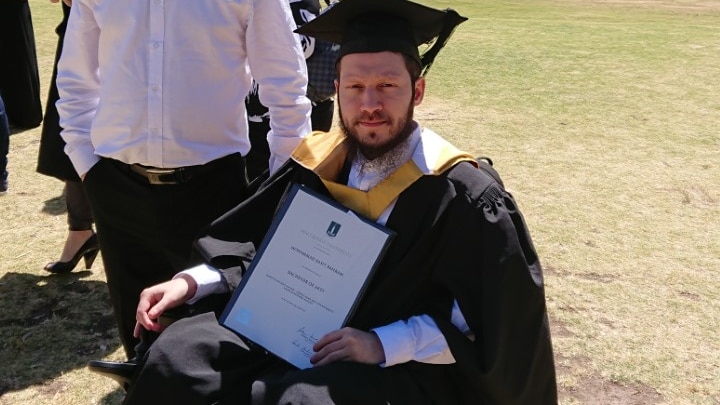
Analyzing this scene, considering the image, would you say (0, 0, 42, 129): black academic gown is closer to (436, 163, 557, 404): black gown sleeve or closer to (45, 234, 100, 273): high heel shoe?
(45, 234, 100, 273): high heel shoe

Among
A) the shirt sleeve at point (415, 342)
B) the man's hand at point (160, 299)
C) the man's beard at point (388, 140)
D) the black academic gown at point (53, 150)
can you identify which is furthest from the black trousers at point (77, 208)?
the shirt sleeve at point (415, 342)

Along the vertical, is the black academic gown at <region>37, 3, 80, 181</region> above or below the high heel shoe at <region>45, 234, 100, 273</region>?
above

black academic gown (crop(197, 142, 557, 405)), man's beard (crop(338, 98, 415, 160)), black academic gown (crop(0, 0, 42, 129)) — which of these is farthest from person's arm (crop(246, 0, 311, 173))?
black academic gown (crop(0, 0, 42, 129))

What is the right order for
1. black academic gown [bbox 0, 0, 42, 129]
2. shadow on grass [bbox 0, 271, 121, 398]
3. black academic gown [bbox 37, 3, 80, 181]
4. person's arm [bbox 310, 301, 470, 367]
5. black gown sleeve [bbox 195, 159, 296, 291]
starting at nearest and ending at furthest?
person's arm [bbox 310, 301, 470, 367] < black gown sleeve [bbox 195, 159, 296, 291] < shadow on grass [bbox 0, 271, 121, 398] < black academic gown [bbox 37, 3, 80, 181] < black academic gown [bbox 0, 0, 42, 129]

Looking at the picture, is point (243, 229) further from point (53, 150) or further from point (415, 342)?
point (53, 150)

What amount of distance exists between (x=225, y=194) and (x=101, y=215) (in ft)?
1.57

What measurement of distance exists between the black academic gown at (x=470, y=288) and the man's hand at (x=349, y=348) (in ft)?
0.35

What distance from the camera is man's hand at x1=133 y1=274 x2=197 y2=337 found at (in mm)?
2436

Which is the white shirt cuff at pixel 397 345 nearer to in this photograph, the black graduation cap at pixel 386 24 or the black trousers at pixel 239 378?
the black trousers at pixel 239 378

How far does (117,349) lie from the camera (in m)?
3.79

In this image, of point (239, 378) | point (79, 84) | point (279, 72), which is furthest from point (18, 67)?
point (239, 378)

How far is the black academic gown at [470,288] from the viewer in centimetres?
220

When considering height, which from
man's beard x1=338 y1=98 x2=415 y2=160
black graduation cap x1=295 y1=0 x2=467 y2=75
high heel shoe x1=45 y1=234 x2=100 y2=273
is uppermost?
black graduation cap x1=295 y1=0 x2=467 y2=75

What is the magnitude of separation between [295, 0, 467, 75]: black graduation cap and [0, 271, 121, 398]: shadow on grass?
186 centimetres
